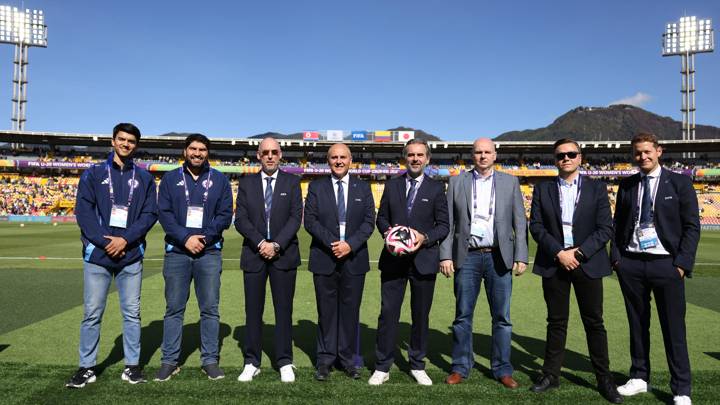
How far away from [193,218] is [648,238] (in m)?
4.02

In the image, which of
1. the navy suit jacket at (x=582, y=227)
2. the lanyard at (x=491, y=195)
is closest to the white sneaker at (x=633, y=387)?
the navy suit jacket at (x=582, y=227)

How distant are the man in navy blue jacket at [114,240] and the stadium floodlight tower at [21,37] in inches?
2448

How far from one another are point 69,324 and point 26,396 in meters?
2.57

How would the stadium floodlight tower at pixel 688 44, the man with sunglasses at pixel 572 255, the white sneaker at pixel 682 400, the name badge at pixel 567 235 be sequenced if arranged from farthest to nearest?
the stadium floodlight tower at pixel 688 44 < the name badge at pixel 567 235 < the man with sunglasses at pixel 572 255 < the white sneaker at pixel 682 400

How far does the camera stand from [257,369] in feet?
13.2

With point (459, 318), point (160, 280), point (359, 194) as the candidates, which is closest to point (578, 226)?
point (459, 318)

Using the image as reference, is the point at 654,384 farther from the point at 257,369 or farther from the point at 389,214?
the point at 257,369

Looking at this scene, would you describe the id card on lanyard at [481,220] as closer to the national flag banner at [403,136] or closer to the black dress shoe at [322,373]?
the black dress shoe at [322,373]

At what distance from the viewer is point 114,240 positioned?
381cm

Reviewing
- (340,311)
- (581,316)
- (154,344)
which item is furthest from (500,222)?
(154,344)

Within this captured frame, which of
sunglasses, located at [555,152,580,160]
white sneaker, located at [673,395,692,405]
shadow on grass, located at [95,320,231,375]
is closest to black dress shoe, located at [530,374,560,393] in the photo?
white sneaker, located at [673,395,692,405]

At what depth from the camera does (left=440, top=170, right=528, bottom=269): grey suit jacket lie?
3.95m

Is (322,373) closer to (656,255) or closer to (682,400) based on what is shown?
(682,400)

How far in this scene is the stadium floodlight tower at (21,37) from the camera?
5031 centimetres
